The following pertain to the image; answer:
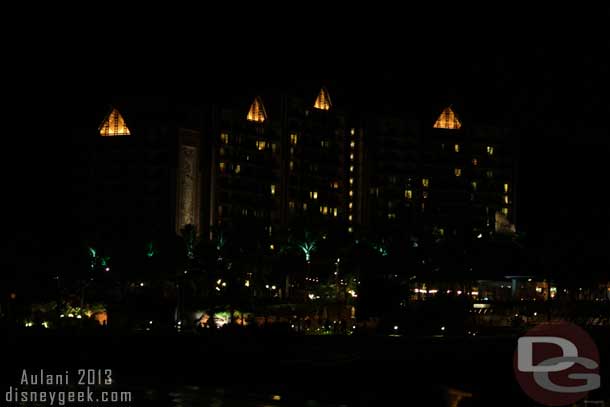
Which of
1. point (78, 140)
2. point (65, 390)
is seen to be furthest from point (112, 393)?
point (78, 140)

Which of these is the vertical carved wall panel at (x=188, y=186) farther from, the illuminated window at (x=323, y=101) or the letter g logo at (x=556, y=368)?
the letter g logo at (x=556, y=368)

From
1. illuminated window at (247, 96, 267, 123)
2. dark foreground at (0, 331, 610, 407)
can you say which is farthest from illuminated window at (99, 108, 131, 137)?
dark foreground at (0, 331, 610, 407)

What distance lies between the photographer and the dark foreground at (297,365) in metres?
63.1

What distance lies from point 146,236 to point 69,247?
9.70 metres

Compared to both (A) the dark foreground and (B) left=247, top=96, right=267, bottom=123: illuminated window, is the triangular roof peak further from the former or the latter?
(A) the dark foreground

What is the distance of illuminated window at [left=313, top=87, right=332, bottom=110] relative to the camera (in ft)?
541

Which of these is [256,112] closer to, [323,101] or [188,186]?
[323,101]

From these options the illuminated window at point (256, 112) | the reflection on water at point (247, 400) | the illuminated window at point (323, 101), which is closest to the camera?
the reflection on water at point (247, 400)

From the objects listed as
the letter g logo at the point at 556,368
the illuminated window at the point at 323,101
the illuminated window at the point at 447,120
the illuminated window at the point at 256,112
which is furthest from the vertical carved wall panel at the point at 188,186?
the letter g logo at the point at 556,368

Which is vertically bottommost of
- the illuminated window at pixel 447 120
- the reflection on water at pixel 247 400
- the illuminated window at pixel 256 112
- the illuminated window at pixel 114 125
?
the reflection on water at pixel 247 400

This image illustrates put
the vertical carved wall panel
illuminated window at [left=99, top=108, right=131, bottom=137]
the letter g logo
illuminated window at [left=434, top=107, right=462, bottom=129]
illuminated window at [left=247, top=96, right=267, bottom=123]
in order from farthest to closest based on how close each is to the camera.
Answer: illuminated window at [left=434, top=107, right=462, bottom=129] → illuminated window at [left=247, top=96, right=267, bottom=123] → illuminated window at [left=99, top=108, right=131, bottom=137] → the vertical carved wall panel → the letter g logo

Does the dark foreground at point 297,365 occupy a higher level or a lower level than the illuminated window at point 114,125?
lower

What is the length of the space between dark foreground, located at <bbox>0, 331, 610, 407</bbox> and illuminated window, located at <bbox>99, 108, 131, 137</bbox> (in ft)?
246

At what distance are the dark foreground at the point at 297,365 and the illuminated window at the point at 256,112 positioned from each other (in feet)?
234
